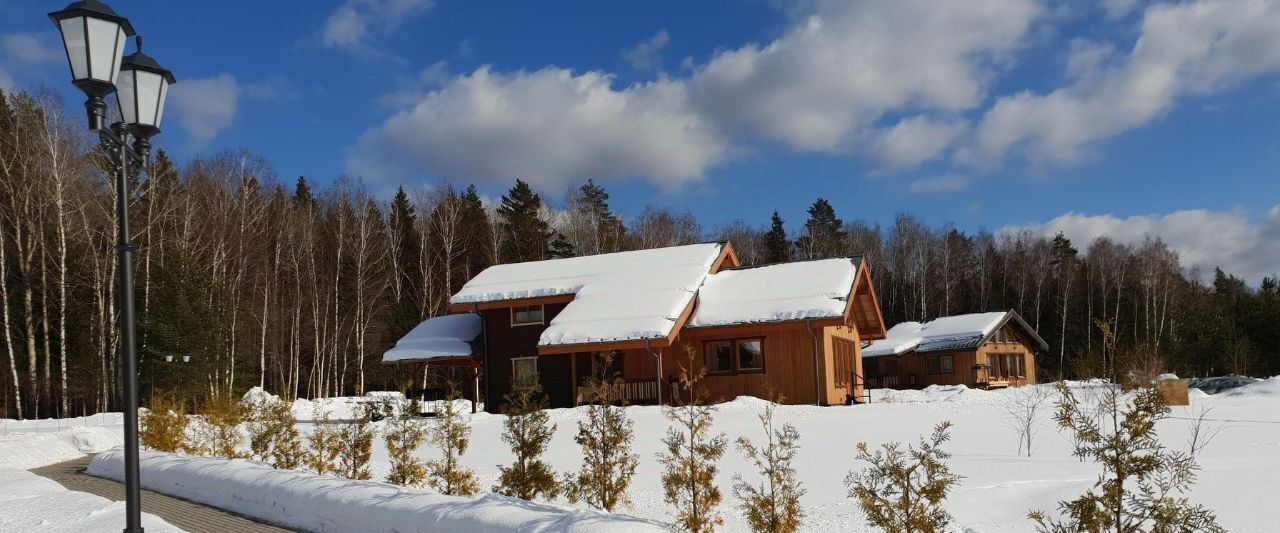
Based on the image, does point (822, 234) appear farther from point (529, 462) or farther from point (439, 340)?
point (529, 462)

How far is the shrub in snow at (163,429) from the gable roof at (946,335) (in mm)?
30560

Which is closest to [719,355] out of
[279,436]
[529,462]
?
[279,436]

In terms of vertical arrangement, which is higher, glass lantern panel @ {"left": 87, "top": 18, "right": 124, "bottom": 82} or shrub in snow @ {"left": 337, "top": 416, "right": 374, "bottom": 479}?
glass lantern panel @ {"left": 87, "top": 18, "right": 124, "bottom": 82}

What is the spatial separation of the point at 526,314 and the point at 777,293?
24.5ft

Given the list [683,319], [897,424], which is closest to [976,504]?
[897,424]

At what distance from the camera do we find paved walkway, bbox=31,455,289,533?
8078 mm

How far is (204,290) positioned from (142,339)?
95.1 inches

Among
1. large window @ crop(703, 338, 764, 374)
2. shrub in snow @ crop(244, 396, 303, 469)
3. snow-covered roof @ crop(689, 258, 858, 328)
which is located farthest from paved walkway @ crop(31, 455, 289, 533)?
large window @ crop(703, 338, 764, 374)

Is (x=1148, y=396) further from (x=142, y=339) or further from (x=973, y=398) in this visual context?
(x=142, y=339)

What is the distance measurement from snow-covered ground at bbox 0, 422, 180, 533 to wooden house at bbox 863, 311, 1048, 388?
3195 cm

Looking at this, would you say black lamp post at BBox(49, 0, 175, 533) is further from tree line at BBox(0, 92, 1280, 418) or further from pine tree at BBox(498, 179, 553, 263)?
pine tree at BBox(498, 179, 553, 263)

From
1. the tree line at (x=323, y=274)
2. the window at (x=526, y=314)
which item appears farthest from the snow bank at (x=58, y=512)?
the window at (x=526, y=314)

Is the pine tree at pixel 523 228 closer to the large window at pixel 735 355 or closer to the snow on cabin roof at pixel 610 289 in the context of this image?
the snow on cabin roof at pixel 610 289

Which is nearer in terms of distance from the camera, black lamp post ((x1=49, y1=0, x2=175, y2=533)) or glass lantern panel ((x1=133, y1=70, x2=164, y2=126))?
black lamp post ((x1=49, y1=0, x2=175, y2=533))
